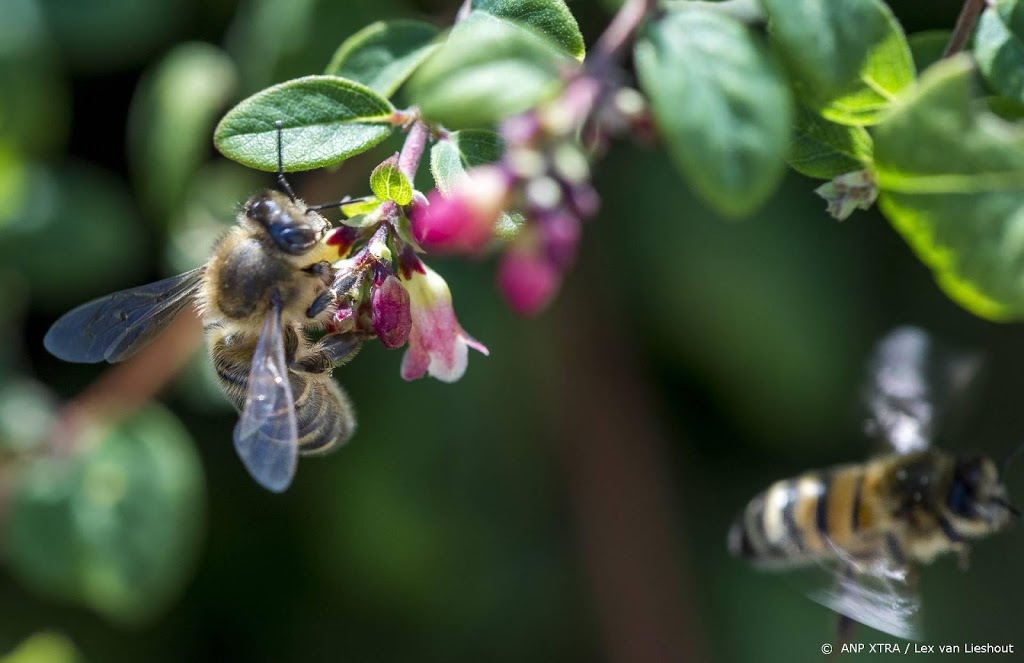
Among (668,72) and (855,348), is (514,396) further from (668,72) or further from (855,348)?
(668,72)

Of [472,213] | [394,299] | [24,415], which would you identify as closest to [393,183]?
[394,299]

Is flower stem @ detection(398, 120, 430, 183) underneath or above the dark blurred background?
above

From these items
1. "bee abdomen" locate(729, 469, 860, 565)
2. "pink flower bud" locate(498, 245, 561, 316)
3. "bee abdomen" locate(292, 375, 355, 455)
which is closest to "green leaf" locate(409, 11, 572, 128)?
"pink flower bud" locate(498, 245, 561, 316)

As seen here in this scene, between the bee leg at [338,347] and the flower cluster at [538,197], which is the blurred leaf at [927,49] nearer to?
the flower cluster at [538,197]

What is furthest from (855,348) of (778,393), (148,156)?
(148,156)

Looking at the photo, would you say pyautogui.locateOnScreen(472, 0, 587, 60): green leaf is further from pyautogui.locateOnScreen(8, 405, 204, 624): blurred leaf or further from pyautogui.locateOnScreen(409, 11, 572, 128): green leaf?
pyautogui.locateOnScreen(8, 405, 204, 624): blurred leaf

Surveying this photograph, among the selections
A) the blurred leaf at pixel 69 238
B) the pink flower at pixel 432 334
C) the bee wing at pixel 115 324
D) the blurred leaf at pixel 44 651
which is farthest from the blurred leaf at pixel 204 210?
the pink flower at pixel 432 334

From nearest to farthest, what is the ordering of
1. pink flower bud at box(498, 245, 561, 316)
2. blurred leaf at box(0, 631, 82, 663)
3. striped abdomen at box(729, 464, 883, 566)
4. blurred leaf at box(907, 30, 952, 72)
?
1. pink flower bud at box(498, 245, 561, 316)
2. blurred leaf at box(907, 30, 952, 72)
3. striped abdomen at box(729, 464, 883, 566)
4. blurred leaf at box(0, 631, 82, 663)

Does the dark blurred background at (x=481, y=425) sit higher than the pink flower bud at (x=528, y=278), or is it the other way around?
the pink flower bud at (x=528, y=278)
